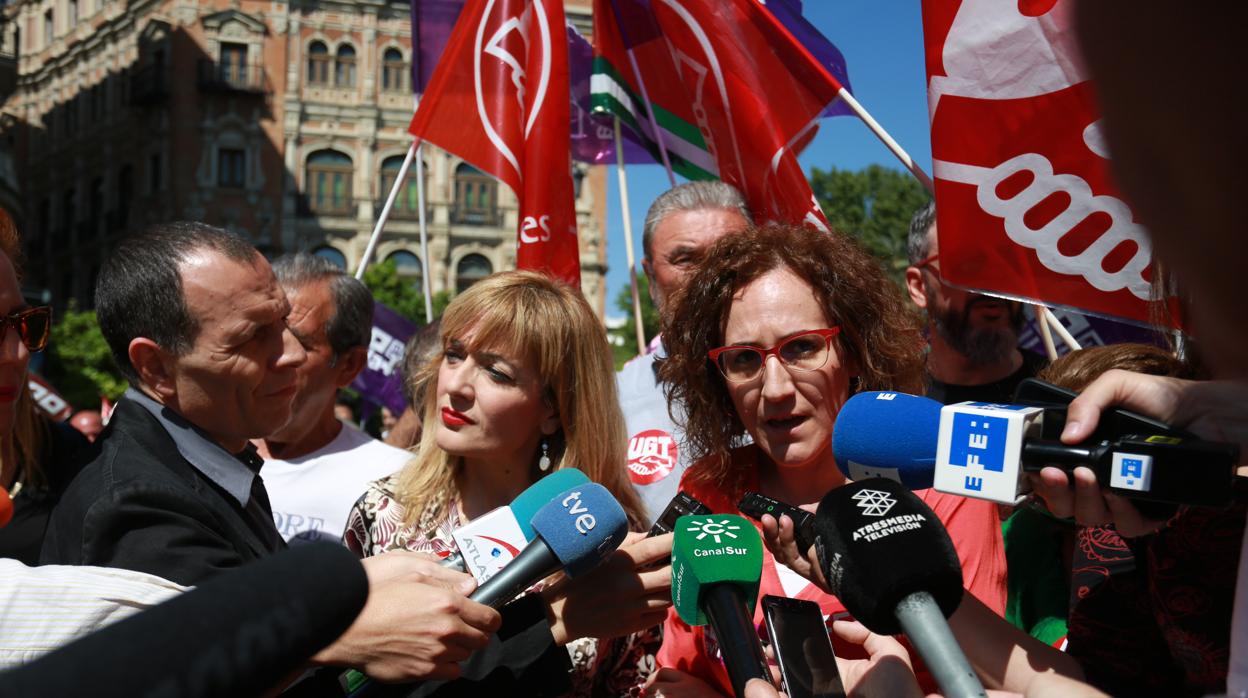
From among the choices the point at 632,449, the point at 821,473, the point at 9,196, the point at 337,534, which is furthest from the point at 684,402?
the point at 9,196

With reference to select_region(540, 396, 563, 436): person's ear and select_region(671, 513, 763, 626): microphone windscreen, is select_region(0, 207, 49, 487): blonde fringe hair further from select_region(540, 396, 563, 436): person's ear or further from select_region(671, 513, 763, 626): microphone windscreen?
select_region(671, 513, 763, 626): microphone windscreen

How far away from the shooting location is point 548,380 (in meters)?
2.91

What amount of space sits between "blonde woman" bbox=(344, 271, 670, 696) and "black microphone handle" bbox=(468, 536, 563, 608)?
3.35 ft

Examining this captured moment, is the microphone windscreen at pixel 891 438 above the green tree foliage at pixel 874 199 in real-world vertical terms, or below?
below

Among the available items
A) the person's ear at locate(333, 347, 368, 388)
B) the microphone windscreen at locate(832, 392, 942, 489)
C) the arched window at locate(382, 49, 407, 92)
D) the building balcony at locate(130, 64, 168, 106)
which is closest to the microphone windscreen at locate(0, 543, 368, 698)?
the microphone windscreen at locate(832, 392, 942, 489)

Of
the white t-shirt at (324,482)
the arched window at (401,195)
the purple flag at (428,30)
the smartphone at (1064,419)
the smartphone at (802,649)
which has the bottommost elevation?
the white t-shirt at (324,482)

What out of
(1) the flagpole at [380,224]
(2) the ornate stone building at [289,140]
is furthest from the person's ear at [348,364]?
(2) the ornate stone building at [289,140]

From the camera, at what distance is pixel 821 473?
2369 millimetres

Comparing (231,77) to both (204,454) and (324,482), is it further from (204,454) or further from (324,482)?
(204,454)

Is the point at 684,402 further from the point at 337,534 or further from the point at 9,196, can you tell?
the point at 9,196

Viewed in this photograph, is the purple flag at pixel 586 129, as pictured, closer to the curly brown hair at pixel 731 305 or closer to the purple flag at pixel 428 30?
A: the purple flag at pixel 428 30

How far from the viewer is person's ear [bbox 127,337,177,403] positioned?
8.09 feet

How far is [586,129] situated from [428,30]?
1.04m

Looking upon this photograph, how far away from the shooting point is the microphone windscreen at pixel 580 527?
5.68 feet
